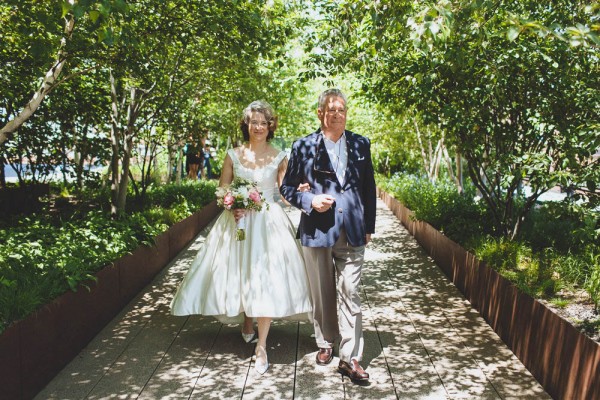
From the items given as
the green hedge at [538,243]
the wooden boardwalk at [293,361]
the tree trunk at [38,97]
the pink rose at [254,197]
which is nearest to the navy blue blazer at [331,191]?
the pink rose at [254,197]

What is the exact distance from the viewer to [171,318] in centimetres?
624

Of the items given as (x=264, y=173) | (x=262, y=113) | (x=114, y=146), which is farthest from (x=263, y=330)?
(x=114, y=146)

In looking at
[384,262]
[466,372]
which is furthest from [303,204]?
[384,262]

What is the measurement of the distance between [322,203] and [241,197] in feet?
3.20

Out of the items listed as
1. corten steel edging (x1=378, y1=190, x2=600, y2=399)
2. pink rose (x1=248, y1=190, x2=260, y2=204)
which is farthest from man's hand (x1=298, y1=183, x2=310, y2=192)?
corten steel edging (x1=378, y1=190, x2=600, y2=399)

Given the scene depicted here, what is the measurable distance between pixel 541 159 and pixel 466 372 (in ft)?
8.07

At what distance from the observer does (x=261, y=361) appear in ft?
15.7

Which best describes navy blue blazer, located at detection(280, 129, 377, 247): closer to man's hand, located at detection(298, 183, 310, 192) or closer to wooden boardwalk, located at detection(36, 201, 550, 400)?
man's hand, located at detection(298, 183, 310, 192)

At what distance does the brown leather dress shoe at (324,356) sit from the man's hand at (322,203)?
1.31 metres

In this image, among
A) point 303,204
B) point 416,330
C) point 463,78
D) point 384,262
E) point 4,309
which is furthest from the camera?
point 384,262

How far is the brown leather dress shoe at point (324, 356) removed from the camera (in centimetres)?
491

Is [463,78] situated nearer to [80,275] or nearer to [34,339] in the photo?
Answer: [80,275]

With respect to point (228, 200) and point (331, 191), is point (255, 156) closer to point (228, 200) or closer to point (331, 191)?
point (228, 200)

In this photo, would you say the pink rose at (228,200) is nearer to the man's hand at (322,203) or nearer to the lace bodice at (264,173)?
the lace bodice at (264,173)
